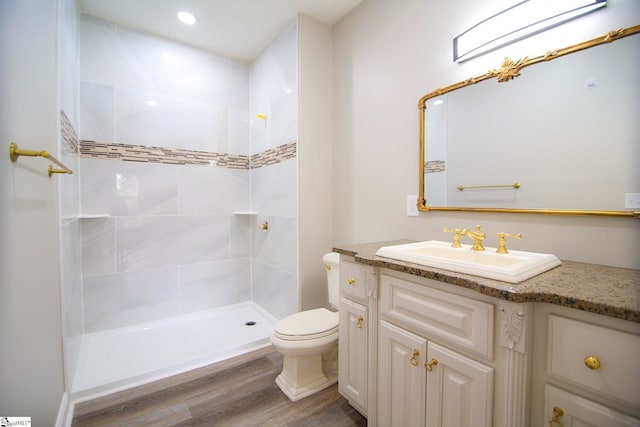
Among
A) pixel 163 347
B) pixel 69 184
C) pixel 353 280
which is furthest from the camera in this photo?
pixel 163 347

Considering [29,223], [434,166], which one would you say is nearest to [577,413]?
[434,166]

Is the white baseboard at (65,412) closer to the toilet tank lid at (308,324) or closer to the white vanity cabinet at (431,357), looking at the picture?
the toilet tank lid at (308,324)

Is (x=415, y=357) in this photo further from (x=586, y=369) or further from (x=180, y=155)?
(x=180, y=155)

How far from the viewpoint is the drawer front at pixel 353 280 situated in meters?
1.34

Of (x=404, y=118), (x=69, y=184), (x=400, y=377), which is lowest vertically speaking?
(x=400, y=377)

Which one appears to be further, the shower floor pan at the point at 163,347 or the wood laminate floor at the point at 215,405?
the shower floor pan at the point at 163,347

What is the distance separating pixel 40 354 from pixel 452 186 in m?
2.11

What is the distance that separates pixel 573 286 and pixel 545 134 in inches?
27.7

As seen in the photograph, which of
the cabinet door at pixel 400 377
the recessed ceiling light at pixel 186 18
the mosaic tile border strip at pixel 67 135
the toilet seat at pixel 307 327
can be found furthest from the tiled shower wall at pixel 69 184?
the cabinet door at pixel 400 377

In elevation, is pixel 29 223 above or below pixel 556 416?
above

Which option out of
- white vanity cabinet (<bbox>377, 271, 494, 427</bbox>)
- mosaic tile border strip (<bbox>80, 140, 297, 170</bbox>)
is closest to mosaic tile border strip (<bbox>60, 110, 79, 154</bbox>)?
mosaic tile border strip (<bbox>80, 140, 297, 170</bbox>)

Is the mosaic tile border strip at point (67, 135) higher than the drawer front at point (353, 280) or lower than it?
higher

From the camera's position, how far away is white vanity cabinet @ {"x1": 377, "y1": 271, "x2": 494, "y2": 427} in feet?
2.89

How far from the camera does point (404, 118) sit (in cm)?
176
